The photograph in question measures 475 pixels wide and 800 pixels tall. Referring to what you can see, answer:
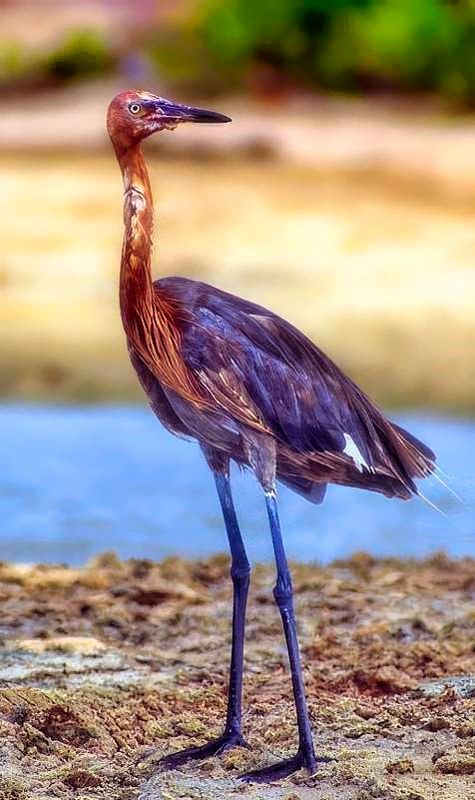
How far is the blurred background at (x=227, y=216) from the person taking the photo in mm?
6598

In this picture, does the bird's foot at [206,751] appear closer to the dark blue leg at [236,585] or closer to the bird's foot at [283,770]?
the dark blue leg at [236,585]

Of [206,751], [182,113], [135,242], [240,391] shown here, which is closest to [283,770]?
[206,751]

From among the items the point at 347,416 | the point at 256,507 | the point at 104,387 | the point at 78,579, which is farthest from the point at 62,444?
the point at 347,416

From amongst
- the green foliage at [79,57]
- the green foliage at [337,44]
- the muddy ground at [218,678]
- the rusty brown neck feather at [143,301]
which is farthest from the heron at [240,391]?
the green foliage at [79,57]

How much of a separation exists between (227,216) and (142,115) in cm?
571

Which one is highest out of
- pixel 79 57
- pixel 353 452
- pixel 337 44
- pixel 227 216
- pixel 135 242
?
pixel 337 44

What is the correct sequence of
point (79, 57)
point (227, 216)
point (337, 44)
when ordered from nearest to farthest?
point (227, 216)
point (337, 44)
point (79, 57)

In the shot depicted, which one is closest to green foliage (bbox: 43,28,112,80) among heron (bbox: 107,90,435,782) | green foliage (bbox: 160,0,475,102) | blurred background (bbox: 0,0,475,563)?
blurred background (bbox: 0,0,475,563)

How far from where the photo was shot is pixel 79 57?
358 inches

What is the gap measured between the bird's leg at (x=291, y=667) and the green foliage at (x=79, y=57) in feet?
21.6

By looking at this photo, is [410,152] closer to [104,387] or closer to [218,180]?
[218,180]

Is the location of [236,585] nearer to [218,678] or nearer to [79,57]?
[218,678]

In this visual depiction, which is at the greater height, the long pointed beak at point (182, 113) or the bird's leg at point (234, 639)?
the long pointed beak at point (182, 113)

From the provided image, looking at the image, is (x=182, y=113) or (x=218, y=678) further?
(x=218, y=678)
